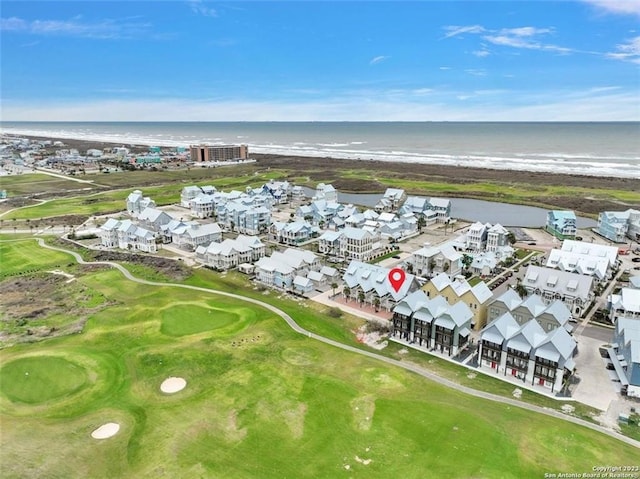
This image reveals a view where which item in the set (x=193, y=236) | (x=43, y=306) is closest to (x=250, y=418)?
(x=43, y=306)

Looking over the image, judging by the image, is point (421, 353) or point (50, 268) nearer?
point (421, 353)

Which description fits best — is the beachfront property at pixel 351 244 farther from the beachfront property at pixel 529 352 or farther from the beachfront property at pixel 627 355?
the beachfront property at pixel 627 355

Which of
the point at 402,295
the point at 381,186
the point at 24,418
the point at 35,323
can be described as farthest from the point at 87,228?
the point at 381,186

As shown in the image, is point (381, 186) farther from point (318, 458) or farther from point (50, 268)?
point (318, 458)

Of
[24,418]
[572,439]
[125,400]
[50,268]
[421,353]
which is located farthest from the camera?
[50,268]

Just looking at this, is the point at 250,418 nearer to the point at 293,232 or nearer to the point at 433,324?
the point at 433,324
